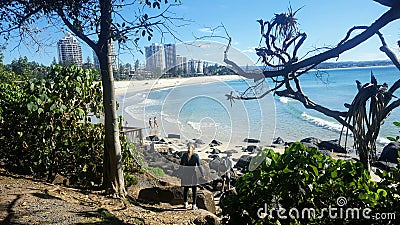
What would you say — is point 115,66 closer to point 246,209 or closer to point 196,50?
point 196,50

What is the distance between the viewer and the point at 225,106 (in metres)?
3.60

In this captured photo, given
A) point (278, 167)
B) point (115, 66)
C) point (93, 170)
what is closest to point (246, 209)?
point (278, 167)

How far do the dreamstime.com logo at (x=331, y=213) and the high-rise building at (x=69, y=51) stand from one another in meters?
4.06

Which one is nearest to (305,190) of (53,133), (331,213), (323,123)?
(331,213)

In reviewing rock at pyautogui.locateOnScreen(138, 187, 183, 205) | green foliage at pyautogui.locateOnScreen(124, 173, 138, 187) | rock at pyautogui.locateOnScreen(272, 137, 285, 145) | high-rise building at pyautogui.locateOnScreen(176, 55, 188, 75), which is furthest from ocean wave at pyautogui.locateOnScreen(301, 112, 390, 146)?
high-rise building at pyautogui.locateOnScreen(176, 55, 188, 75)

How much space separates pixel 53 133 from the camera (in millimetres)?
5316

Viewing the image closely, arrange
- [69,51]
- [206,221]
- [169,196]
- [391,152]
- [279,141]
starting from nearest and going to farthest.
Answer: [206,221] < [69,51] < [169,196] < [391,152] < [279,141]

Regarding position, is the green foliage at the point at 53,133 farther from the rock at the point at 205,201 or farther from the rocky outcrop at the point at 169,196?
the rock at the point at 205,201

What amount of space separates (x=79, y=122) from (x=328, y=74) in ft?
13.9

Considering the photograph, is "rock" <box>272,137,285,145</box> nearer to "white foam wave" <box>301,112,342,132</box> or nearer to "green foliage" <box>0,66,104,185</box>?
"white foam wave" <box>301,112,342,132</box>

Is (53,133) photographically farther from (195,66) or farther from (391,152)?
(391,152)

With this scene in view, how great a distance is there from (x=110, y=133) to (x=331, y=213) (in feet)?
11.5

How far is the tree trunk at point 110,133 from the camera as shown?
14.9ft

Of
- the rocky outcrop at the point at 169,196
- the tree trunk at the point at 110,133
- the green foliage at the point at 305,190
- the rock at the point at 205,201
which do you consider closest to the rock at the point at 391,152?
the rock at the point at 205,201
